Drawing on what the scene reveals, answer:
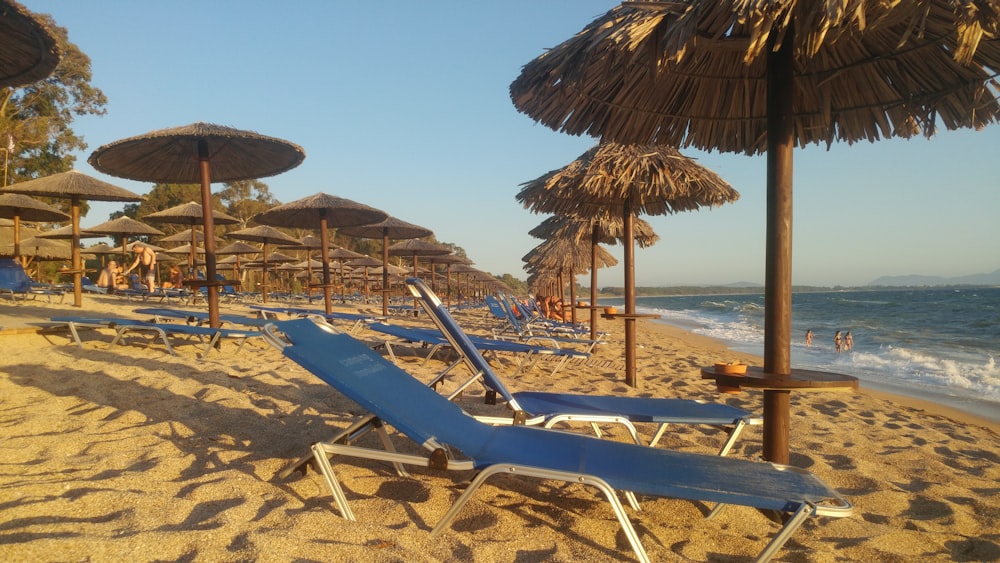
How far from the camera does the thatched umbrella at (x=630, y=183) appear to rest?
4922 mm

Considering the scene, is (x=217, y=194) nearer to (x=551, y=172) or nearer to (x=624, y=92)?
(x=551, y=172)

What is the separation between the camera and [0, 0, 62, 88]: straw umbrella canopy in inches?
110

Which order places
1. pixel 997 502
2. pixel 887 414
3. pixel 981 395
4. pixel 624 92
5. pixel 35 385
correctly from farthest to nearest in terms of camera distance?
pixel 981 395
pixel 887 414
pixel 35 385
pixel 624 92
pixel 997 502

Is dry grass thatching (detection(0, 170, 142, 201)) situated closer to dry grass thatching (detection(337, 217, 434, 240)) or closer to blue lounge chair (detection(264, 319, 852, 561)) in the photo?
dry grass thatching (detection(337, 217, 434, 240))

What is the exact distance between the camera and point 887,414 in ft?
15.6

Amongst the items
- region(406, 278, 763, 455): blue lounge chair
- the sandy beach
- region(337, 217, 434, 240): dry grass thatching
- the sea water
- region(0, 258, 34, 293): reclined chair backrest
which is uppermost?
region(337, 217, 434, 240): dry grass thatching

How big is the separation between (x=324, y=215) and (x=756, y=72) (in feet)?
22.8

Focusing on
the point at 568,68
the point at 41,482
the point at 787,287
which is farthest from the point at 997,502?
the point at 41,482

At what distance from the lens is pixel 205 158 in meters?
5.21

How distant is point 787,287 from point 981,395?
23.1 ft

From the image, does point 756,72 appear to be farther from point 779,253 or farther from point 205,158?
point 205,158

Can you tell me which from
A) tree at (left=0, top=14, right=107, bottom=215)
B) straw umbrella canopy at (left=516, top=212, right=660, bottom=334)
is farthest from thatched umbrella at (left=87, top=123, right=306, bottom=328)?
tree at (left=0, top=14, right=107, bottom=215)

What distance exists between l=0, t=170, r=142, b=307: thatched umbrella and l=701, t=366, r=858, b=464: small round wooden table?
342 inches

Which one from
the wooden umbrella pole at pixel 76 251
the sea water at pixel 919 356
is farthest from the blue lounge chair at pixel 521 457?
the wooden umbrella pole at pixel 76 251
